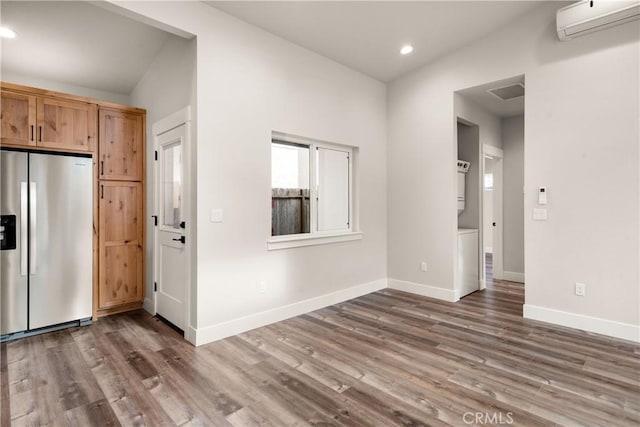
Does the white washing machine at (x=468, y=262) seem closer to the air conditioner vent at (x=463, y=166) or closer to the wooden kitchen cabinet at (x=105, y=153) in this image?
the air conditioner vent at (x=463, y=166)

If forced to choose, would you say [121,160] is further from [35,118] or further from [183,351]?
[183,351]

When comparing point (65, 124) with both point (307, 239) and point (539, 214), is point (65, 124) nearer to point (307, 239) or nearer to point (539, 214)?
point (307, 239)

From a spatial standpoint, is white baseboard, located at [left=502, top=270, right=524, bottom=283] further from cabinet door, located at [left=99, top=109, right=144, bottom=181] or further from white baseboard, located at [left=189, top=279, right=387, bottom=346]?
cabinet door, located at [left=99, top=109, right=144, bottom=181]

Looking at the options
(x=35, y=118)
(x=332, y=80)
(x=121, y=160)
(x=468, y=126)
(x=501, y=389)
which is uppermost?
(x=332, y=80)

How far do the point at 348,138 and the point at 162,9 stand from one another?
2.51m

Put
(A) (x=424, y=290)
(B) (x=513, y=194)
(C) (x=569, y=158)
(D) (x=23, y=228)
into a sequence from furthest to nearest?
1. (B) (x=513, y=194)
2. (A) (x=424, y=290)
3. (C) (x=569, y=158)
4. (D) (x=23, y=228)

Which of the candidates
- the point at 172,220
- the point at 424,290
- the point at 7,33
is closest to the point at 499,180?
the point at 424,290

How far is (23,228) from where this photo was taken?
3.18 meters

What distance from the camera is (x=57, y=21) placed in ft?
10.5

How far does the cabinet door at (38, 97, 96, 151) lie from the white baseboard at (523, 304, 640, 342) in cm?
530

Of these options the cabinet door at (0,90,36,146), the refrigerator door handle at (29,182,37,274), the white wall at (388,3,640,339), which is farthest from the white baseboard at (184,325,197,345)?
the white wall at (388,3,640,339)

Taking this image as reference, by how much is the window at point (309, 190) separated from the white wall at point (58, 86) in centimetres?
271

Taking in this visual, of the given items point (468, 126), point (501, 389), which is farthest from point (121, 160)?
point (468, 126)

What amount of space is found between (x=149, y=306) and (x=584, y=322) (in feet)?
15.8
